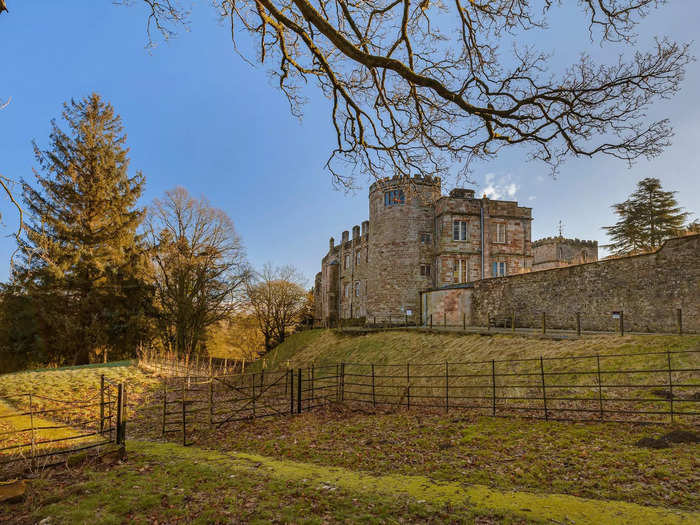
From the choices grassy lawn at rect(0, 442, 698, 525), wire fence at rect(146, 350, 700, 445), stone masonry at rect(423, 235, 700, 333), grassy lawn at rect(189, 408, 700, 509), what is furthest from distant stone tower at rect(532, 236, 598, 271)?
grassy lawn at rect(0, 442, 698, 525)

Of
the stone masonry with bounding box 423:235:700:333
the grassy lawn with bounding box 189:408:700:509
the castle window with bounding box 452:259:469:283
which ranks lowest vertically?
the grassy lawn with bounding box 189:408:700:509

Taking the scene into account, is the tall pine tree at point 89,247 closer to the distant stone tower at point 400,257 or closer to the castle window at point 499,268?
the distant stone tower at point 400,257

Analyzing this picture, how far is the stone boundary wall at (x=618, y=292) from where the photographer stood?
1295cm

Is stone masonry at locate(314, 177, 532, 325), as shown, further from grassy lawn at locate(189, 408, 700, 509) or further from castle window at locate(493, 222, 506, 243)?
grassy lawn at locate(189, 408, 700, 509)

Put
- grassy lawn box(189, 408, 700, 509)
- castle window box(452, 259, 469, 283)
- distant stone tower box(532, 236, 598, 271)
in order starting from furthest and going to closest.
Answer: distant stone tower box(532, 236, 598, 271) → castle window box(452, 259, 469, 283) → grassy lawn box(189, 408, 700, 509)

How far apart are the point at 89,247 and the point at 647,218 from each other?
42475 mm

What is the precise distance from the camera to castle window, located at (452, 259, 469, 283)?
→ 94.6ft

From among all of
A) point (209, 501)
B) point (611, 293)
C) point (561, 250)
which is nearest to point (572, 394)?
point (611, 293)

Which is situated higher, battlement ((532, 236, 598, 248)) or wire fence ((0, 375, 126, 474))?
battlement ((532, 236, 598, 248))

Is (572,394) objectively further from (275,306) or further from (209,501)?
(275,306)

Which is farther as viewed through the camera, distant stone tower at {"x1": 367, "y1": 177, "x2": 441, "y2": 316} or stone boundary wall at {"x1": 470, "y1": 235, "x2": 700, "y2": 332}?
distant stone tower at {"x1": 367, "y1": 177, "x2": 441, "y2": 316}

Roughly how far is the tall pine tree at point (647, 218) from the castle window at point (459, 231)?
15.2 m

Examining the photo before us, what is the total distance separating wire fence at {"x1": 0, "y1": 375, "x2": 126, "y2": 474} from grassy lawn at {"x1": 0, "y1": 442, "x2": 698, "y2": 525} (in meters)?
0.71

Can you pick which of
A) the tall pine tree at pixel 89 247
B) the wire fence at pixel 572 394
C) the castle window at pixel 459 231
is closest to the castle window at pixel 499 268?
the castle window at pixel 459 231
